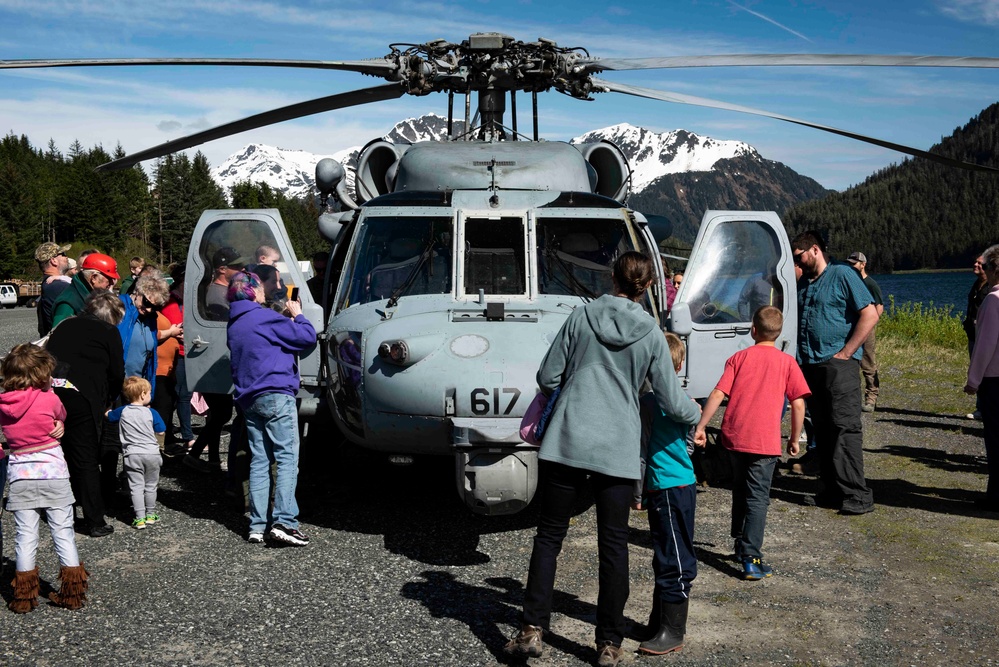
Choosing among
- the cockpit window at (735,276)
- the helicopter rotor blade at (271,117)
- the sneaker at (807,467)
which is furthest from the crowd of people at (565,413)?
the sneaker at (807,467)

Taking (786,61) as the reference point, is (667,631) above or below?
below

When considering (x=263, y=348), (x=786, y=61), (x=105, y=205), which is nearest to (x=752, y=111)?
(x=786, y=61)

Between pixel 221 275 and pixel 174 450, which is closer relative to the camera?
pixel 221 275

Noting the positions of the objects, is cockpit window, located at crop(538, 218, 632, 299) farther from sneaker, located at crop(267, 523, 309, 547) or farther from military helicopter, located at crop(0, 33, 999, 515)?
sneaker, located at crop(267, 523, 309, 547)

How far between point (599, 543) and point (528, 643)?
534mm

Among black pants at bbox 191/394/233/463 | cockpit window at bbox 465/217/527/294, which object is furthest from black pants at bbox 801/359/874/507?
Answer: black pants at bbox 191/394/233/463

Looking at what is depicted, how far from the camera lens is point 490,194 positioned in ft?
23.7

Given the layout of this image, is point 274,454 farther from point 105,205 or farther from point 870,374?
point 105,205

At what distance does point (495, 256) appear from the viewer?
22.4ft

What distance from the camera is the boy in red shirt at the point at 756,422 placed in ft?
18.2

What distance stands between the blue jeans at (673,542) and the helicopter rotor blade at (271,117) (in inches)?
191

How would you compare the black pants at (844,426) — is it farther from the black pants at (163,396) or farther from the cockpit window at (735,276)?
the black pants at (163,396)

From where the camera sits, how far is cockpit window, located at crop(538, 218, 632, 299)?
266 inches

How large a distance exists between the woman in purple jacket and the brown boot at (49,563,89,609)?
1270 mm
